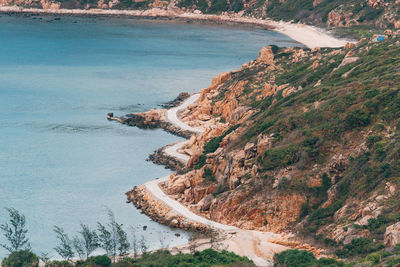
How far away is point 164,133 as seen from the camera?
335ft

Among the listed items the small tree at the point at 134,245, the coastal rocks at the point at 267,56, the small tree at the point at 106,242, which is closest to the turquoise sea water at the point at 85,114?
Answer: the small tree at the point at 134,245

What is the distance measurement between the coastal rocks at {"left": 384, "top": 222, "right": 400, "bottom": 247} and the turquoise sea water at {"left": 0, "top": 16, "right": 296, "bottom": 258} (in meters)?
19.1

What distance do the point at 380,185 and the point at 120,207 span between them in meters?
26.8

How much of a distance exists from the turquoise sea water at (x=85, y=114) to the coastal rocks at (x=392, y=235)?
1912 centimetres

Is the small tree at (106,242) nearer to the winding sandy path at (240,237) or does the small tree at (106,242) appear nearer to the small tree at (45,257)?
the small tree at (45,257)

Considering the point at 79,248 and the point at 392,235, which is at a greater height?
the point at 392,235

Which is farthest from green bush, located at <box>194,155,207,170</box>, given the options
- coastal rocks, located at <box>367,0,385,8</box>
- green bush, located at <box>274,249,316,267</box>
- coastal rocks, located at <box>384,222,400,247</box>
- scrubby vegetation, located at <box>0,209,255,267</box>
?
coastal rocks, located at <box>367,0,385,8</box>

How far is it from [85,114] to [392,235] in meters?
71.4

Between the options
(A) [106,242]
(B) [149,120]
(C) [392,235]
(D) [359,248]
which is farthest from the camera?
(B) [149,120]

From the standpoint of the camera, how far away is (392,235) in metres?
50.7

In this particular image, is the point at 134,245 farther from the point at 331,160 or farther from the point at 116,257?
the point at 331,160

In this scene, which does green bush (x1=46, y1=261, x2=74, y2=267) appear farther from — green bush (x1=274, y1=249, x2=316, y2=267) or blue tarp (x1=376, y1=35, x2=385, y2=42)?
blue tarp (x1=376, y1=35, x2=385, y2=42)

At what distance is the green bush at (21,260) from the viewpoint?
5644cm

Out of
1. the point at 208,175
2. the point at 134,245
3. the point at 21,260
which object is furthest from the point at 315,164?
the point at 21,260
